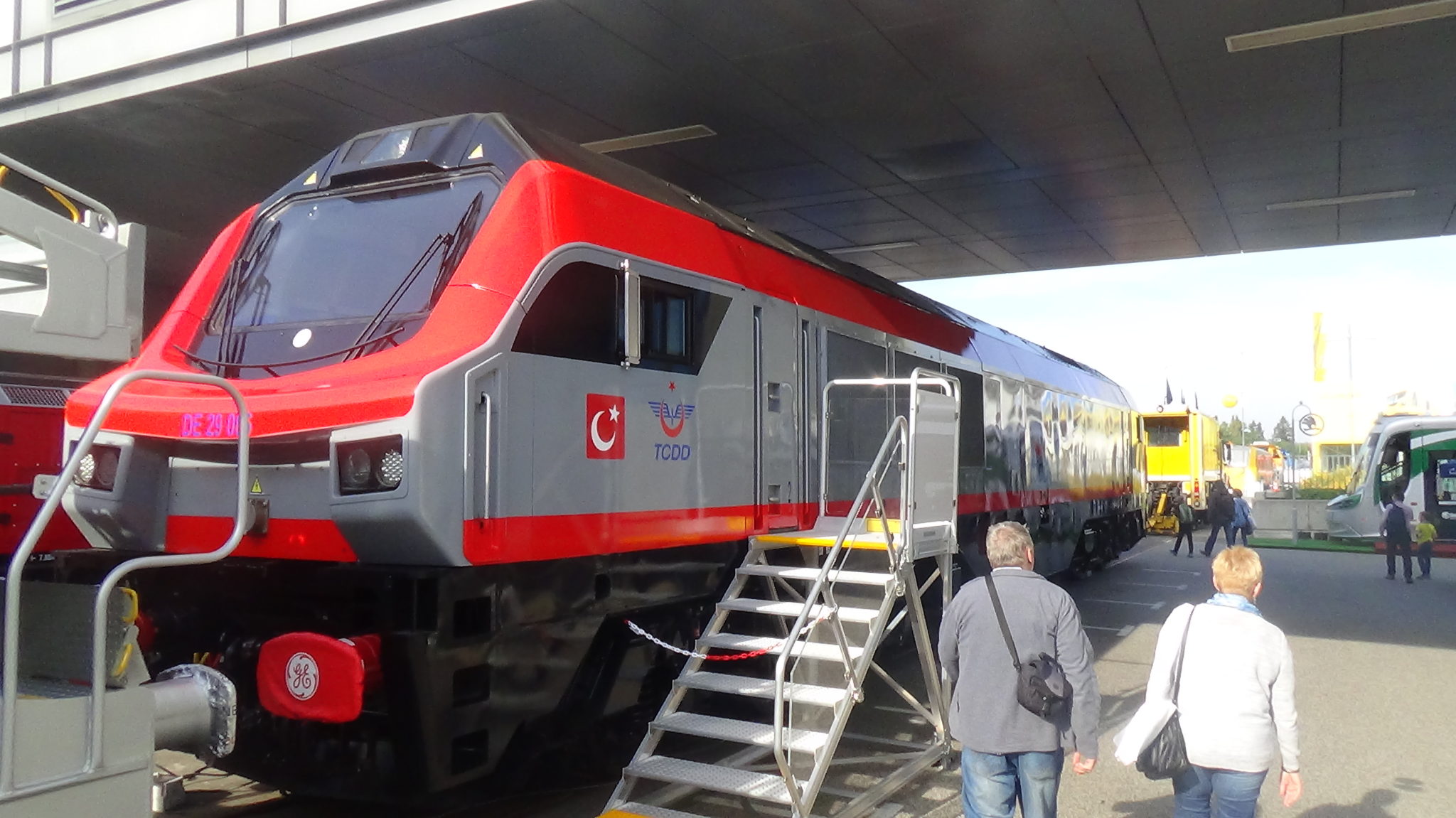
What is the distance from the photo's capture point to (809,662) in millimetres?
6086

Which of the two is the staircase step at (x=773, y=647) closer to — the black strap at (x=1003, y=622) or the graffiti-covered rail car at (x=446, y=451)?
the graffiti-covered rail car at (x=446, y=451)

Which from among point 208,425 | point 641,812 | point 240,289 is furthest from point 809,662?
point 240,289

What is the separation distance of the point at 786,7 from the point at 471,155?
402 centimetres

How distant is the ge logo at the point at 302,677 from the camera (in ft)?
14.1

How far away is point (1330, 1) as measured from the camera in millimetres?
8297

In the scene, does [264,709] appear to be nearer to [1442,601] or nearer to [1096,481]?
[1096,481]

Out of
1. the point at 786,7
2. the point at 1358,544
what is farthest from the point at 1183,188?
the point at 1358,544

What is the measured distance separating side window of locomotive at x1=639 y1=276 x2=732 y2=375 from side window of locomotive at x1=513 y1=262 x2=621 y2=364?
0.29 meters

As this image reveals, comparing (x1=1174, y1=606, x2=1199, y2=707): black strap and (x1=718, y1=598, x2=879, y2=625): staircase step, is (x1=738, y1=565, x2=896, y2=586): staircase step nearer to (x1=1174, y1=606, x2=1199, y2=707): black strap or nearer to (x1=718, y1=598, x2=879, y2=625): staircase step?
(x1=718, y1=598, x2=879, y2=625): staircase step

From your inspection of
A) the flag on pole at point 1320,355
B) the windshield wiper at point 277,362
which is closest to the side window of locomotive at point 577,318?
the windshield wiper at point 277,362

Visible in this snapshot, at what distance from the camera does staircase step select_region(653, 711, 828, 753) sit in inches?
208

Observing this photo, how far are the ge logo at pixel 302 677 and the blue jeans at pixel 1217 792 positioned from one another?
3.25 meters

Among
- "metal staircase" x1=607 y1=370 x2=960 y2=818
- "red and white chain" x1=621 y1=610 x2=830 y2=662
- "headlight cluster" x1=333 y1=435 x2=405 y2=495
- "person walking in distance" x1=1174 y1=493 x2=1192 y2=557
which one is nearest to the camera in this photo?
"headlight cluster" x1=333 y1=435 x2=405 y2=495

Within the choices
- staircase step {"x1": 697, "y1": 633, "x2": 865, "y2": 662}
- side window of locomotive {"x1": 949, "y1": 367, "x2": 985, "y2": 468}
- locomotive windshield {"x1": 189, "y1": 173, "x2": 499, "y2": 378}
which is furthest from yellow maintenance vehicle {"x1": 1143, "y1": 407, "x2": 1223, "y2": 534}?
locomotive windshield {"x1": 189, "y1": 173, "x2": 499, "y2": 378}
